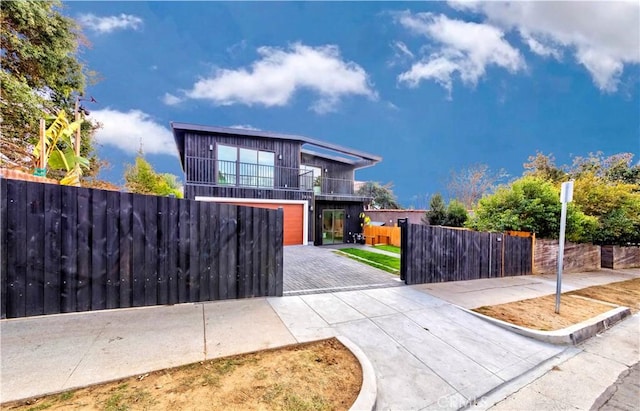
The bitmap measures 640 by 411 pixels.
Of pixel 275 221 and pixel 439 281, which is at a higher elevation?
pixel 275 221

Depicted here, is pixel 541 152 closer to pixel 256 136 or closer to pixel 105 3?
pixel 256 136

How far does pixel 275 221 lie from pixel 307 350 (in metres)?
2.60

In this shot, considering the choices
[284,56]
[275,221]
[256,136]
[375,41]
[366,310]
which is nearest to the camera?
[366,310]

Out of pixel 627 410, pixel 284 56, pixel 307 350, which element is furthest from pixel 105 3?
pixel 627 410

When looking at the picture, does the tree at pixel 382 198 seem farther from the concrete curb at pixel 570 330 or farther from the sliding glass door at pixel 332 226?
the concrete curb at pixel 570 330

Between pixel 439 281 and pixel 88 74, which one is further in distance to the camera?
pixel 88 74

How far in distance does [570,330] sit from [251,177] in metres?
12.9

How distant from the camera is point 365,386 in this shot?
2.39 m

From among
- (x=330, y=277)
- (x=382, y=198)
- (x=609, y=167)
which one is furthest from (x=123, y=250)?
(x=382, y=198)

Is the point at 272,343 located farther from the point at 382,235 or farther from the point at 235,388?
the point at 382,235

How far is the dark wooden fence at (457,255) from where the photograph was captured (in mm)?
6406

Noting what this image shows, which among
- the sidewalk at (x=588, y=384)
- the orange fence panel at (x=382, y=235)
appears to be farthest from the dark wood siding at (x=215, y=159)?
the sidewalk at (x=588, y=384)

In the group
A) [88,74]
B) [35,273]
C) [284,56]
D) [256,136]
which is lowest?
[35,273]

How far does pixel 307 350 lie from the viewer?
3.09m
